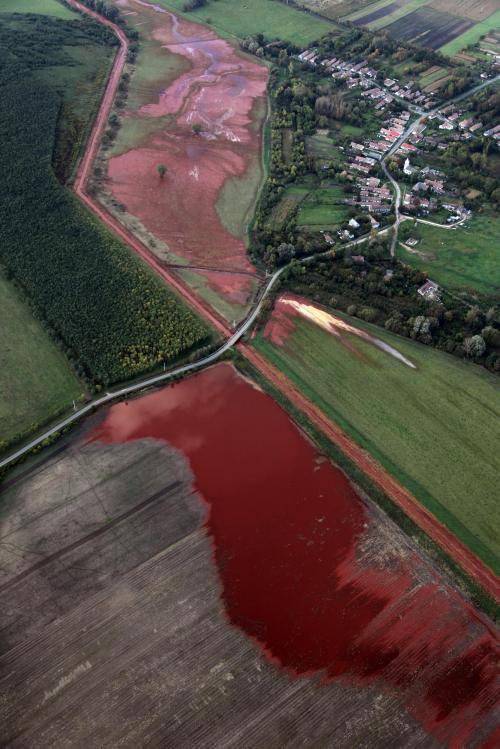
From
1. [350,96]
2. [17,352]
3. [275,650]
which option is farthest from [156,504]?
[350,96]

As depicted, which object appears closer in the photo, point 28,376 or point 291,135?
point 28,376

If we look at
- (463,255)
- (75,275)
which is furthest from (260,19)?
(75,275)

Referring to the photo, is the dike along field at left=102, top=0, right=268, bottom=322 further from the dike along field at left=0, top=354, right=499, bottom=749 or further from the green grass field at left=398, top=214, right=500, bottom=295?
the green grass field at left=398, top=214, right=500, bottom=295

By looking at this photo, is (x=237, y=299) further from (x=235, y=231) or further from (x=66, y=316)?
(x=66, y=316)

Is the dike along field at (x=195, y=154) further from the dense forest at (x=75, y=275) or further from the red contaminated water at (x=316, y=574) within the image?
the red contaminated water at (x=316, y=574)

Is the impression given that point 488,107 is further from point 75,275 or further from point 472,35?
point 75,275

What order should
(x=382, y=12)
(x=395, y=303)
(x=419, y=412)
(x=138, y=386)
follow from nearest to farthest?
(x=419, y=412) < (x=138, y=386) < (x=395, y=303) < (x=382, y=12)
